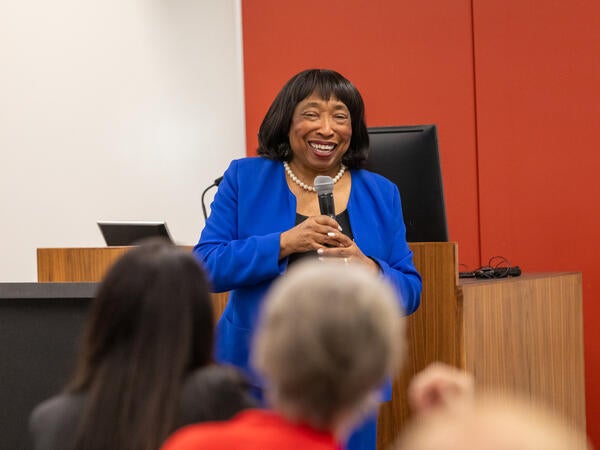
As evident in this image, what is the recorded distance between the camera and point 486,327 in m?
2.82

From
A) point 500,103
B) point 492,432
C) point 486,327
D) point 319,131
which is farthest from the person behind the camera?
point 500,103

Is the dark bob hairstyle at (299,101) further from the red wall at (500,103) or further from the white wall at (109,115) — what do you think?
the white wall at (109,115)

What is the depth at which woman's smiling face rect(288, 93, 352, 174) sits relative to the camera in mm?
2461

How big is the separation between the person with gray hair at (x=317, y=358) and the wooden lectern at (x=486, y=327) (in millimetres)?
1676

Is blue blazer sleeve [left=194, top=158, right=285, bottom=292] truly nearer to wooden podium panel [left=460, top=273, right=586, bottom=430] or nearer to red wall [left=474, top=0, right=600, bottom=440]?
wooden podium panel [left=460, top=273, right=586, bottom=430]

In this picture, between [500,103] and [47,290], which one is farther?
[500,103]

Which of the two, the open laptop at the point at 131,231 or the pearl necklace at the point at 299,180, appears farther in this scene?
the open laptop at the point at 131,231

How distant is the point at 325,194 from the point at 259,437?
1214 mm

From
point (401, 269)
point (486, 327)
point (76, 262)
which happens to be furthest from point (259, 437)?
point (76, 262)

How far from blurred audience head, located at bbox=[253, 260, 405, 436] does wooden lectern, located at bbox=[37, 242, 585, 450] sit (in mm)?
1678

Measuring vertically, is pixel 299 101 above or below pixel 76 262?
above

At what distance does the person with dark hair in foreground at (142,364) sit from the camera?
51.2 inches

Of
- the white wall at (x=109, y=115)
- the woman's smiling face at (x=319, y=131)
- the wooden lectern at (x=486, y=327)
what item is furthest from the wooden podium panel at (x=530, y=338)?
the white wall at (x=109, y=115)

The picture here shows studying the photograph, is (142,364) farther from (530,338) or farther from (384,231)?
(530,338)
